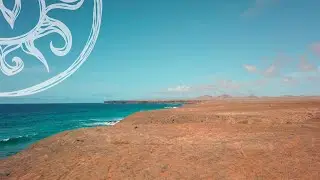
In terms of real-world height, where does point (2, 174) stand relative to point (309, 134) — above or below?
below

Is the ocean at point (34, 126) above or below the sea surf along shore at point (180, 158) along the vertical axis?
below

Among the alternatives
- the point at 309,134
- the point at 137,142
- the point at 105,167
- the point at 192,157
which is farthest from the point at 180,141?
the point at 309,134

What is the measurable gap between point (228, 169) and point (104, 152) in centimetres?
802

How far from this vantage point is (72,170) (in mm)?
15125

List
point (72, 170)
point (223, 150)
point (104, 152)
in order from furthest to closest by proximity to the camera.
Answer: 1. point (104, 152)
2. point (223, 150)
3. point (72, 170)

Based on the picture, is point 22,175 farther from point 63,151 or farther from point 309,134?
point 309,134

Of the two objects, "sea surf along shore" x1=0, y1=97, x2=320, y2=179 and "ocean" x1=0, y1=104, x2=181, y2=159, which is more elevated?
"sea surf along shore" x1=0, y1=97, x2=320, y2=179

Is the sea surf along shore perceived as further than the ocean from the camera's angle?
No

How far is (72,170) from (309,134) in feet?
55.4

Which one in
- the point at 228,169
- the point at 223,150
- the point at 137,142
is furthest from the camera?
the point at 137,142

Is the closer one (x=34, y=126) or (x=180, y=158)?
(x=180, y=158)

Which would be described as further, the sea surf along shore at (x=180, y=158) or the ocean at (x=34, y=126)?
the ocean at (x=34, y=126)

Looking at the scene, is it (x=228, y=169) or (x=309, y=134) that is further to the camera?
(x=309, y=134)

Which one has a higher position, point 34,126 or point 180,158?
point 180,158
